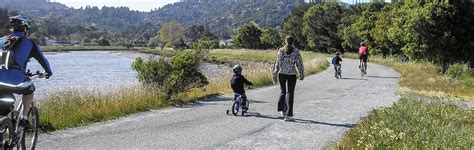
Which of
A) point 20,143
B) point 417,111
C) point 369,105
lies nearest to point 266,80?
point 369,105

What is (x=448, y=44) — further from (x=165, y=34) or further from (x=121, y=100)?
(x=165, y=34)

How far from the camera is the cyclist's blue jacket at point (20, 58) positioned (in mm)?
6388

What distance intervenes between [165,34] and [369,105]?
178633 millimetres

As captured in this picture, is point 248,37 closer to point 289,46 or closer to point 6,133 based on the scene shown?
point 289,46

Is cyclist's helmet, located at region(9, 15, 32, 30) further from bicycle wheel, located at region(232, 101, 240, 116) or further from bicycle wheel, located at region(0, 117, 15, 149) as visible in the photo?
bicycle wheel, located at region(232, 101, 240, 116)

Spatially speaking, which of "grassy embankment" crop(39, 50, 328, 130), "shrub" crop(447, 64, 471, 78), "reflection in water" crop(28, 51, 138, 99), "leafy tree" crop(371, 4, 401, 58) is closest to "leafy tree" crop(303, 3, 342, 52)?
"leafy tree" crop(371, 4, 401, 58)

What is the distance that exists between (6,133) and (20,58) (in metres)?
0.99

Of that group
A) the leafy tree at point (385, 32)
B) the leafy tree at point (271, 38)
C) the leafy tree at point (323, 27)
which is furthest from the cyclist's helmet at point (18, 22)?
the leafy tree at point (271, 38)

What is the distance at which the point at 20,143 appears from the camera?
6.88m

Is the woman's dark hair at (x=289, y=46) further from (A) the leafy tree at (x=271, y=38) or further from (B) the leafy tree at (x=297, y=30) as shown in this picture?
(A) the leafy tree at (x=271, y=38)

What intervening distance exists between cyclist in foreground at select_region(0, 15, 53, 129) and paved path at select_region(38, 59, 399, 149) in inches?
83.5

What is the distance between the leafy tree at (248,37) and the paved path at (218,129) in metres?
110

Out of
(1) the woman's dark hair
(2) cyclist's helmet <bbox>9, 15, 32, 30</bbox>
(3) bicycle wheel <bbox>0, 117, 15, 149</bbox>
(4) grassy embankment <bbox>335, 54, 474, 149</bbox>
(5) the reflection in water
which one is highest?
(2) cyclist's helmet <bbox>9, 15, 32, 30</bbox>

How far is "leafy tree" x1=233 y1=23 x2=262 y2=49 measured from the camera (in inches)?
4963
